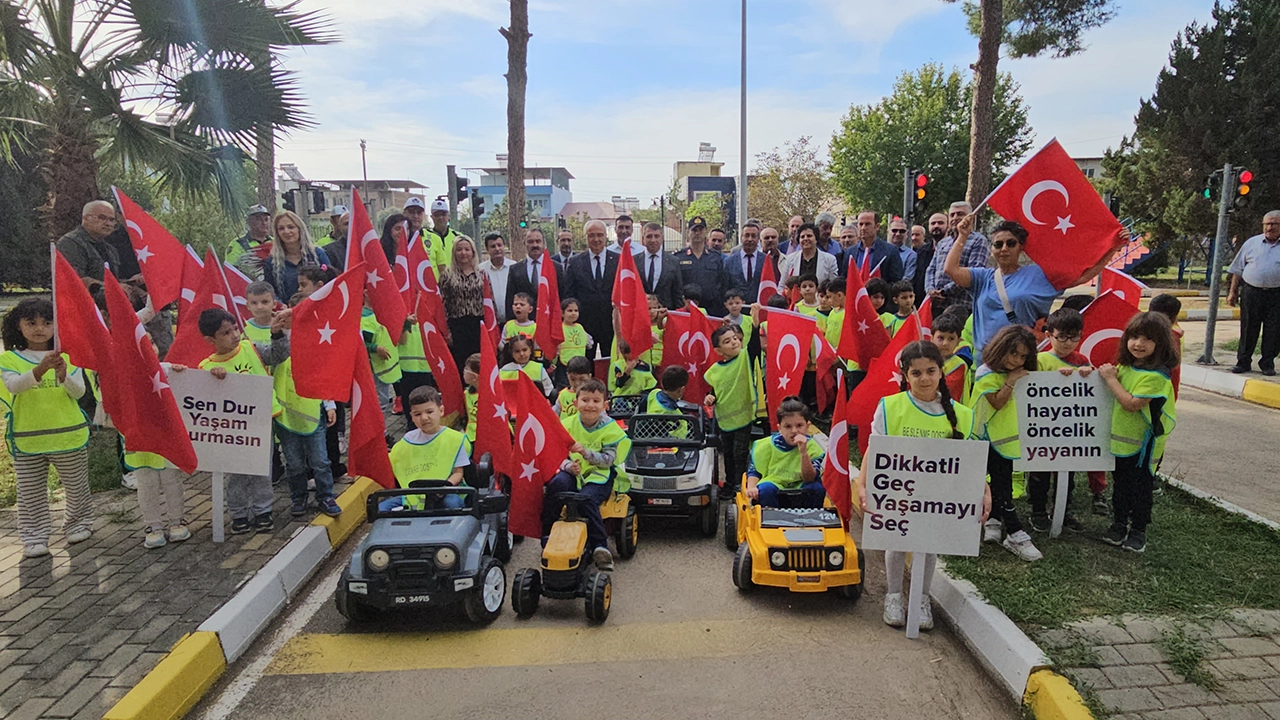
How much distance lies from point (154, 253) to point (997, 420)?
651cm

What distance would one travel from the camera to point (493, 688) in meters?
3.77

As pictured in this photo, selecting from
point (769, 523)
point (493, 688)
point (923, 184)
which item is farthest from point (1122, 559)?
point (923, 184)

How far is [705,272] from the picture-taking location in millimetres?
9055

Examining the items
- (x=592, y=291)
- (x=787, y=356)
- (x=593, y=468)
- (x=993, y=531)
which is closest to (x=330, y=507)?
(x=593, y=468)

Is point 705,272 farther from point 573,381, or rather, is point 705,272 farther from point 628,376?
point 573,381

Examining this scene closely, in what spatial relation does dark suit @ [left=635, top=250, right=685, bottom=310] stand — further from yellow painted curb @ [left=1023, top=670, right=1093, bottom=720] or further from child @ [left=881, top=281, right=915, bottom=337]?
yellow painted curb @ [left=1023, top=670, right=1093, bottom=720]

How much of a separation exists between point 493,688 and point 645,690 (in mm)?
784

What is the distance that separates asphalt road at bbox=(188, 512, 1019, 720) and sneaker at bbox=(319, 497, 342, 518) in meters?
1.03

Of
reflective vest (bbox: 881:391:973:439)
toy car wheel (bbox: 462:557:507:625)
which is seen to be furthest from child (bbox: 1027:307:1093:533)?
toy car wheel (bbox: 462:557:507:625)

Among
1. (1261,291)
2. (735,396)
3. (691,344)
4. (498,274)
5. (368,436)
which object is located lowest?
(368,436)

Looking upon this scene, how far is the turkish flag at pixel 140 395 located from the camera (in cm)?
480

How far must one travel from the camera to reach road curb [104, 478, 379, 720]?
11.5ft

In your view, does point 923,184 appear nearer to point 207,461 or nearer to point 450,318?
point 450,318

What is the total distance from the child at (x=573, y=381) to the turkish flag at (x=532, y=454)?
46.5 inches
